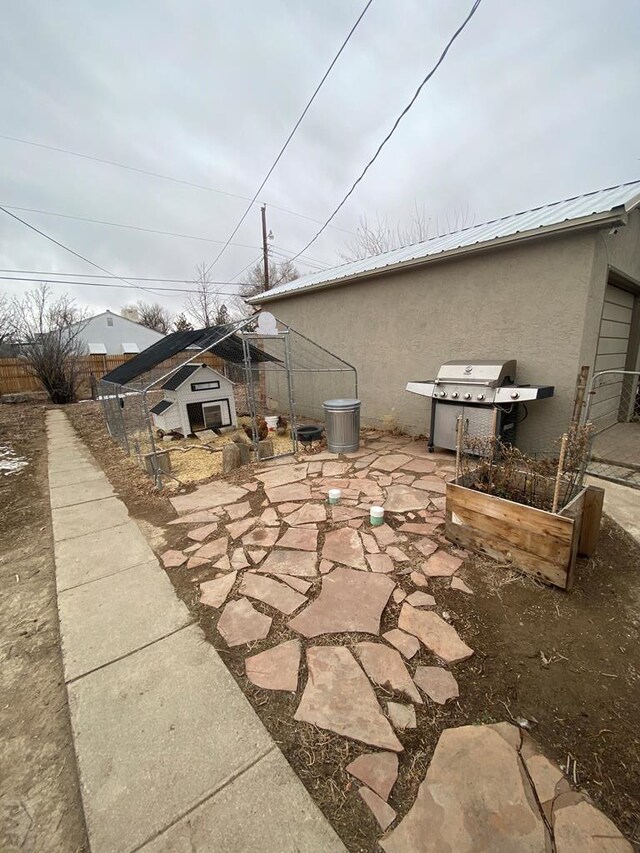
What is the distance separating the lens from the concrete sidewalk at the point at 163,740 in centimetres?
125

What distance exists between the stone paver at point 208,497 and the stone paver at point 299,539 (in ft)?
3.76

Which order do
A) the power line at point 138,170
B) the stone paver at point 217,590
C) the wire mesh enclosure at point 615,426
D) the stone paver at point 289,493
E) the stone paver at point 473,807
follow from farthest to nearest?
the power line at point 138,170 → the wire mesh enclosure at point 615,426 → the stone paver at point 289,493 → the stone paver at point 217,590 → the stone paver at point 473,807

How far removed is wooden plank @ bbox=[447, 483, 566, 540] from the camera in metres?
2.35

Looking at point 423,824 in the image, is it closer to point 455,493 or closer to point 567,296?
point 455,493

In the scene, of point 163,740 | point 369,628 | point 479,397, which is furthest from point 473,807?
point 479,397

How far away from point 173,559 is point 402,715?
7.39 feet

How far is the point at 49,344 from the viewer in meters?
14.0

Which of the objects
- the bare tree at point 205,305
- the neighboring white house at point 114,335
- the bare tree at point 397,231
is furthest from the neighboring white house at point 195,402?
the neighboring white house at point 114,335

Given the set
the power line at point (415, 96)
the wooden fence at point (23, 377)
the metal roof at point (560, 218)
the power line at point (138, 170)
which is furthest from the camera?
the wooden fence at point (23, 377)

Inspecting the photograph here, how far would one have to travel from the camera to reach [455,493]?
2.91m

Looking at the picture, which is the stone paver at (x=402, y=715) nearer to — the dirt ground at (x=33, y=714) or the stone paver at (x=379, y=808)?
the stone paver at (x=379, y=808)

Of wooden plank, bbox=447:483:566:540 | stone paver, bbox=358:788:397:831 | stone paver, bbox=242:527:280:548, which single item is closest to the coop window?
stone paver, bbox=242:527:280:548

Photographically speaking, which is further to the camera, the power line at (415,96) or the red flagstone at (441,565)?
the power line at (415,96)

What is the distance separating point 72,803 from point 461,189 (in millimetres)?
13436
